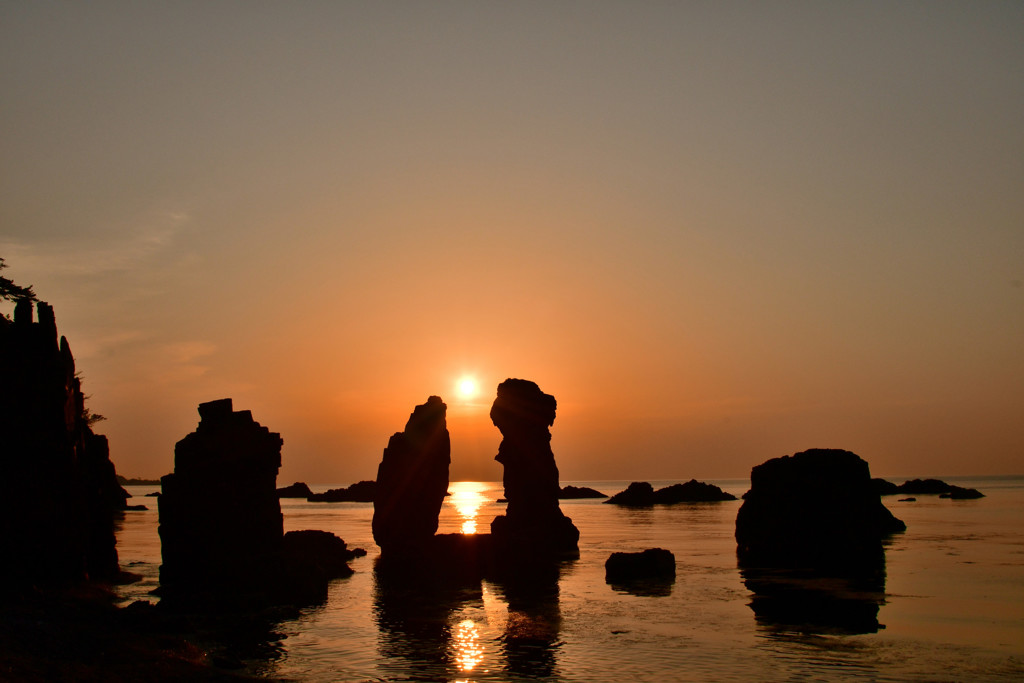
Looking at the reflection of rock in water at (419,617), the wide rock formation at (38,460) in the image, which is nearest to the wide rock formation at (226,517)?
the wide rock formation at (38,460)

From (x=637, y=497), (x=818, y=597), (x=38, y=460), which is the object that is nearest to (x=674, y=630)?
(x=818, y=597)

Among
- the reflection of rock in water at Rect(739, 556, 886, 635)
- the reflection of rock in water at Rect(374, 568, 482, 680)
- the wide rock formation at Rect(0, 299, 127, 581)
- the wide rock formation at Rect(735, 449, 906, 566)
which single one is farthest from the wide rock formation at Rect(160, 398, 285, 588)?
the wide rock formation at Rect(735, 449, 906, 566)

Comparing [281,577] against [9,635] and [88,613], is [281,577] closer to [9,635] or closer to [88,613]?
[88,613]

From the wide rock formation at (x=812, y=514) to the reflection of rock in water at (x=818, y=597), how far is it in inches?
79.7

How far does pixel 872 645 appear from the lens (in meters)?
29.6

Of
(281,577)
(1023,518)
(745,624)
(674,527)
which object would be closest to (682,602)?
(745,624)

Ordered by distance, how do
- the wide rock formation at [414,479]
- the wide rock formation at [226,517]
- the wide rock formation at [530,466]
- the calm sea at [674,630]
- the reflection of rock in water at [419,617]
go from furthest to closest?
the wide rock formation at [530,466] < the wide rock formation at [414,479] < the wide rock formation at [226,517] < the reflection of rock in water at [419,617] < the calm sea at [674,630]

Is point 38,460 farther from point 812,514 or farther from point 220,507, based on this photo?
point 812,514

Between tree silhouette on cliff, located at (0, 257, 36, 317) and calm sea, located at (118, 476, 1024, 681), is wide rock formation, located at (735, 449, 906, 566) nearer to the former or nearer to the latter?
calm sea, located at (118, 476, 1024, 681)

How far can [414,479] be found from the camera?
63688 millimetres

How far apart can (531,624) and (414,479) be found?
30.2 metres

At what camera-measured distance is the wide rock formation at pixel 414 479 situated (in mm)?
62531

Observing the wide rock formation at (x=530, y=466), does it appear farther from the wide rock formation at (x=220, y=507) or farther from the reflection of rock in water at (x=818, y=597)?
the wide rock formation at (x=220, y=507)

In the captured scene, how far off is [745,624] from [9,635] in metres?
25.4
